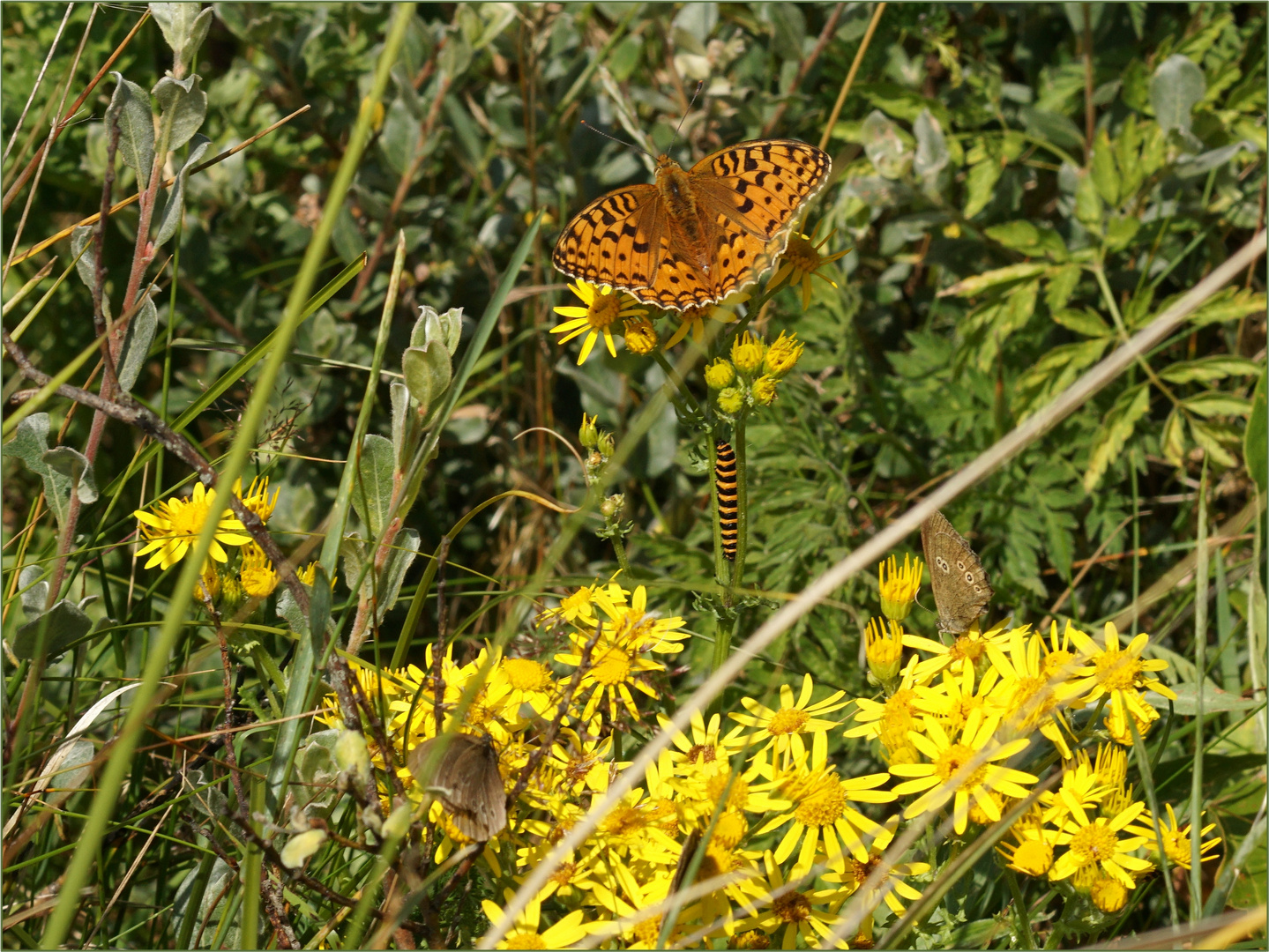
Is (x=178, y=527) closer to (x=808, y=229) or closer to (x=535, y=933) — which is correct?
(x=535, y=933)

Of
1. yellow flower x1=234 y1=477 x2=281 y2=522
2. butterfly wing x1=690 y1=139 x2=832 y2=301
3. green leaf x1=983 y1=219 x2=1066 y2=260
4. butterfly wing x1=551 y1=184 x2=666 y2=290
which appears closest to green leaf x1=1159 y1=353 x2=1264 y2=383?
green leaf x1=983 y1=219 x2=1066 y2=260

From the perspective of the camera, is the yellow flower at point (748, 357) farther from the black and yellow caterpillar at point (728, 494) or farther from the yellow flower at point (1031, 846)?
the yellow flower at point (1031, 846)

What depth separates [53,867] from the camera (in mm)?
1925

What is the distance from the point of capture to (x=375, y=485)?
1.53m

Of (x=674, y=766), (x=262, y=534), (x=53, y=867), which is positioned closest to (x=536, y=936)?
(x=674, y=766)

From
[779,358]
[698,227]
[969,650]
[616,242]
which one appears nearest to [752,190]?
[698,227]

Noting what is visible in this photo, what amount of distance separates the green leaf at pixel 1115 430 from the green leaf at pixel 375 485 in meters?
1.93

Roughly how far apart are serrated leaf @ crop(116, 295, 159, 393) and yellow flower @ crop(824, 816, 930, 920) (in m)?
1.31

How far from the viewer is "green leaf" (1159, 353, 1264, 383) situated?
8.93ft

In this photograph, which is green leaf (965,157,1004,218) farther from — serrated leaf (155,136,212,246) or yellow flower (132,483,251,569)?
yellow flower (132,483,251,569)

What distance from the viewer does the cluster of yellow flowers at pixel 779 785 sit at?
129 cm

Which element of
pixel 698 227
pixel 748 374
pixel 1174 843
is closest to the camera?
pixel 1174 843

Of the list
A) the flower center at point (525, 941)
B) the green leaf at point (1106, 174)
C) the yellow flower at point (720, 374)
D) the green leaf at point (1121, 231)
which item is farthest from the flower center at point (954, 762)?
the green leaf at point (1106, 174)

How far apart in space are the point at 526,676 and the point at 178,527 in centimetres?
64
